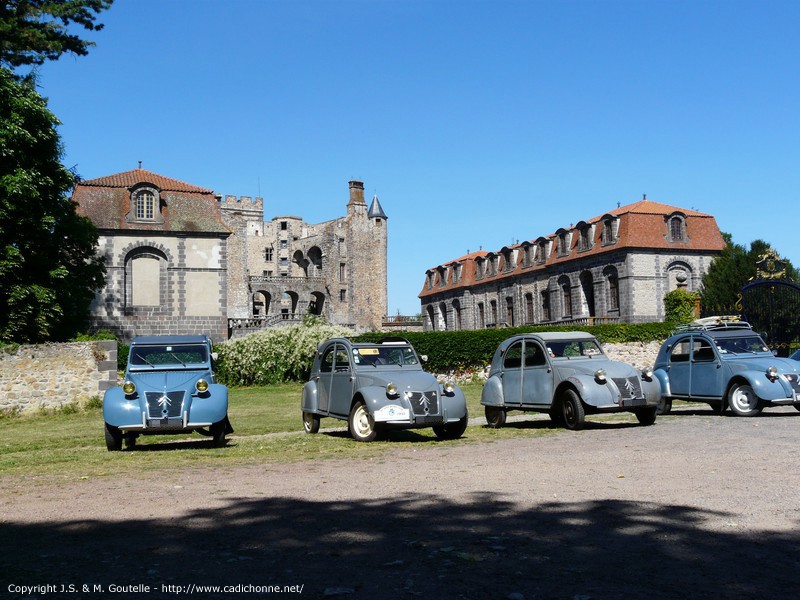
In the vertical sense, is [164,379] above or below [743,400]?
above

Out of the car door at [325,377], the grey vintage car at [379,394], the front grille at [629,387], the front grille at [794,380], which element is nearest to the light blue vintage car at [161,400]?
the car door at [325,377]

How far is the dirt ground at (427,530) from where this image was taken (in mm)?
4277

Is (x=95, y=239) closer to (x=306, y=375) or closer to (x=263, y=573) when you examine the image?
(x=306, y=375)

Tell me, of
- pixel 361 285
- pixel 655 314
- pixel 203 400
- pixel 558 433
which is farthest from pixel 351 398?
pixel 361 285

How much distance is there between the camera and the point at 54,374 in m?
21.2

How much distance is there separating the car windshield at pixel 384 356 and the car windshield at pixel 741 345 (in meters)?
6.55

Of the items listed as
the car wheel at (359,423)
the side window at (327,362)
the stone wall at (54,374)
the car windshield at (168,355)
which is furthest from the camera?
the stone wall at (54,374)

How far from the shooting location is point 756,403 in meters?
14.4

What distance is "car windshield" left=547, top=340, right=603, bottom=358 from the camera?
14.1 m

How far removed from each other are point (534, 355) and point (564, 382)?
0.99 meters

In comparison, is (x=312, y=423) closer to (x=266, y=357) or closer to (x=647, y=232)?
(x=266, y=357)

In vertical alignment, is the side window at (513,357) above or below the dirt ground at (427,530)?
above

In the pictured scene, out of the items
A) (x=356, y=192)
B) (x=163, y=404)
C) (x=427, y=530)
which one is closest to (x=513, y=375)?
(x=163, y=404)

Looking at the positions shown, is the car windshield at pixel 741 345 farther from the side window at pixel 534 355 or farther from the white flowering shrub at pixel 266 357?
the white flowering shrub at pixel 266 357
